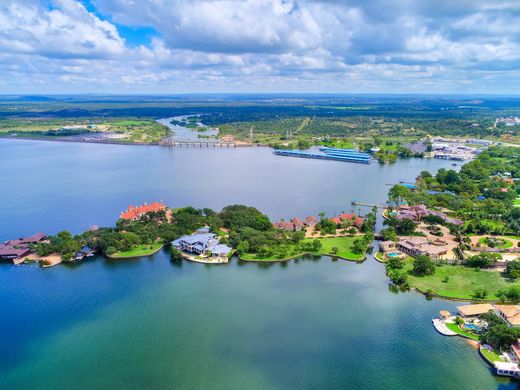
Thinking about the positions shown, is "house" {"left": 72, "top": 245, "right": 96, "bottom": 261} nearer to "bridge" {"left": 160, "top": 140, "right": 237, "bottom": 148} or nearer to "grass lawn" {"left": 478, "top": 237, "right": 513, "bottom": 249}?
"grass lawn" {"left": 478, "top": 237, "right": 513, "bottom": 249}

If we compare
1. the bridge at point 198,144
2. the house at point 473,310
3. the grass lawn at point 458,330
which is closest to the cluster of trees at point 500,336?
the grass lawn at point 458,330

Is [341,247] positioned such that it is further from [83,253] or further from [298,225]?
[83,253]

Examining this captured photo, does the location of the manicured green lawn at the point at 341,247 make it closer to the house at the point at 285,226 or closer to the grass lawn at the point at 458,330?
the house at the point at 285,226

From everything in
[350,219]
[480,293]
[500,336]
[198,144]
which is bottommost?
[198,144]

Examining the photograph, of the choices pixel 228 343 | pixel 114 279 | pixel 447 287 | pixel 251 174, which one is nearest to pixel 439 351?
pixel 447 287

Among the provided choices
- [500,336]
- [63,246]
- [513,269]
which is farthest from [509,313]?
[63,246]

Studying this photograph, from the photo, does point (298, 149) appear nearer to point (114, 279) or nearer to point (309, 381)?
point (114, 279)
